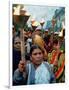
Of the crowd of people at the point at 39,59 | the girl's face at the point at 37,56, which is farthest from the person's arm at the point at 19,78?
the girl's face at the point at 37,56

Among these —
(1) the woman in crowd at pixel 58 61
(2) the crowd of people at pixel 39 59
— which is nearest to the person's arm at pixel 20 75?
(2) the crowd of people at pixel 39 59

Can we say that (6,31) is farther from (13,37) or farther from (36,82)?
(36,82)

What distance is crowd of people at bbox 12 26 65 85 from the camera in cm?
159

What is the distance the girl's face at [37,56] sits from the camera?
1622 millimetres

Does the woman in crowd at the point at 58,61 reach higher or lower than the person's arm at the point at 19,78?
higher

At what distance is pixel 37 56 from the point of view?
1.63 meters

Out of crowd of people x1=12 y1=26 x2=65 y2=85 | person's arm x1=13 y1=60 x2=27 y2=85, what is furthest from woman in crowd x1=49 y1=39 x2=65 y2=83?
person's arm x1=13 y1=60 x2=27 y2=85

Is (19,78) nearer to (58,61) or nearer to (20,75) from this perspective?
(20,75)

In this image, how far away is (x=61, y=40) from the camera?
1.67 meters

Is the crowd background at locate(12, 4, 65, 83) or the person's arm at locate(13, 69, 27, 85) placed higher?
the crowd background at locate(12, 4, 65, 83)

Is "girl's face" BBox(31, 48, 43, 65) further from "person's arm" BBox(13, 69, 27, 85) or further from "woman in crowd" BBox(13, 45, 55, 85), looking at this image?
"person's arm" BBox(13, 69, 27, 85)

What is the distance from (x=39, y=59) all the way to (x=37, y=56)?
3 cm

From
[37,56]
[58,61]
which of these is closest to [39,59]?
[37,56]

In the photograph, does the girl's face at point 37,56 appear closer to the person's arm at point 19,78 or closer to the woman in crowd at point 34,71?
the woman in crowd at point 34,71
